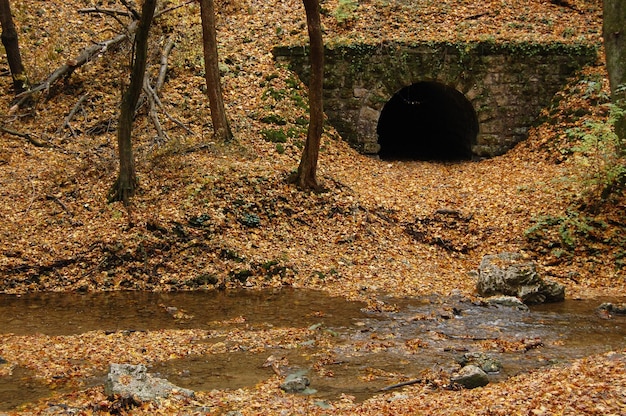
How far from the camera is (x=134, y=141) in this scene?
41.9 feet

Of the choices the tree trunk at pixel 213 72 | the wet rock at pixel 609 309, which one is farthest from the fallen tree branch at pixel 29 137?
the wet rock at pixel 609 309

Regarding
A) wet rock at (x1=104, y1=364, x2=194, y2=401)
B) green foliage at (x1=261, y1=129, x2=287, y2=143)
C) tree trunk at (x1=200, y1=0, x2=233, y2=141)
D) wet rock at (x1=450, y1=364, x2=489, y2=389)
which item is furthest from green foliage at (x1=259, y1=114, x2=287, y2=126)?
wet rock at (x1=450, y1=364, x2=489, y2=389)

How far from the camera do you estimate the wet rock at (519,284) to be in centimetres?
865

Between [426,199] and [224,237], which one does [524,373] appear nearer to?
[224,237]

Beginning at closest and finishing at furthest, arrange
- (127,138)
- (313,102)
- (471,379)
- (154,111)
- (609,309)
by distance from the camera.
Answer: (471,379)
(609,309)
(127,138)
(313,102)
(154,111)

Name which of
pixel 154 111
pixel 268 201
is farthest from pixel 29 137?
pixel 268 201

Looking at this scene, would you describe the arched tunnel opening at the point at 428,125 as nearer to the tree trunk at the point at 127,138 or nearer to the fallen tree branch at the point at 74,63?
the tree trunk at the point at 127,138

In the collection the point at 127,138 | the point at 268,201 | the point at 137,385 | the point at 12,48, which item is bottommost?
the point at 137,385

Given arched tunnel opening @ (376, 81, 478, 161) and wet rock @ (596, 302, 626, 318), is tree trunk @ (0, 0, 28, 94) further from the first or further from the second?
wet rock @ (596, 302, 626, 318)

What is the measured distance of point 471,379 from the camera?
5469 mm

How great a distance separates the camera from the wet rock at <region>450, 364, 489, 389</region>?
546 centimetres

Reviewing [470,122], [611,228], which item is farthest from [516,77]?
[611,228]

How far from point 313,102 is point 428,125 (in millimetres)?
8928

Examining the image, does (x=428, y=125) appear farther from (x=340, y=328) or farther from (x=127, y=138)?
(x=340, y=328)
